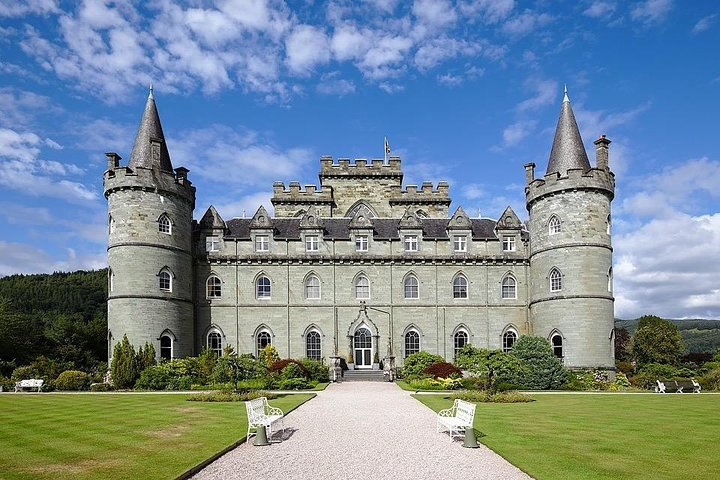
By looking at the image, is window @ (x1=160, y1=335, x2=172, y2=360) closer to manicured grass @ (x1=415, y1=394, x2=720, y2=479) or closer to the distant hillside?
manicured grass @ (x1=415, y1=394, x2=720, y2=479)

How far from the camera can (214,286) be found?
1661 inches

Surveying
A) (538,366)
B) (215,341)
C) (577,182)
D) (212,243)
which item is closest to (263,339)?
(215,341)

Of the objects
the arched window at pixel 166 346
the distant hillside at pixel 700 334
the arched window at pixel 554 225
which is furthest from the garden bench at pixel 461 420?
the distant hillside at pixel 700 334

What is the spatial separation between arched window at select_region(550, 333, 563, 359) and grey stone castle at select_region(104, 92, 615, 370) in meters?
0.06

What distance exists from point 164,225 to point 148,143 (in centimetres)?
539

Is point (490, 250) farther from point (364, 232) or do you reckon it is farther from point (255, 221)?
point (255, 221)

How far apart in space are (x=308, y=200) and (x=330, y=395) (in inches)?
933

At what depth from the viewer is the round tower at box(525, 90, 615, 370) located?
37.8m

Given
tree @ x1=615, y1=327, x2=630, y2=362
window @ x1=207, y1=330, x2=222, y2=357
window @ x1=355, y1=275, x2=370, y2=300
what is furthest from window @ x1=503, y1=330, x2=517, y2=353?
tree @ x1=615, y1=327, x2=630, y2=362

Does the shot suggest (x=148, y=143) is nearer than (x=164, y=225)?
No

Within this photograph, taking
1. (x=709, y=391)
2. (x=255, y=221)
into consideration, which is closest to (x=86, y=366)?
(x=255, y=221)

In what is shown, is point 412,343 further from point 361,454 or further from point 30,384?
point 361,454

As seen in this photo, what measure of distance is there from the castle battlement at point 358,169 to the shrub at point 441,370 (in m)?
19.3

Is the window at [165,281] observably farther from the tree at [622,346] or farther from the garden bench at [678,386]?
the tree at [622,346]
